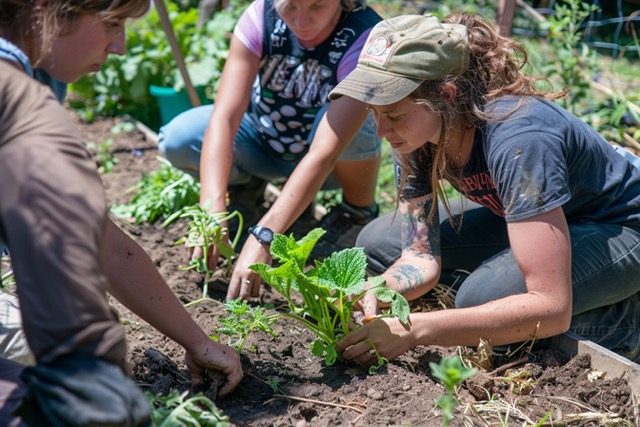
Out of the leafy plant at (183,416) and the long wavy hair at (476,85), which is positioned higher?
the long wavy hair at (476,85)

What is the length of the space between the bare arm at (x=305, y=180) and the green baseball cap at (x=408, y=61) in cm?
55

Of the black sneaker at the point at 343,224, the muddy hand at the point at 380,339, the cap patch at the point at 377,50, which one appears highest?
the cap patch at the point at 377,50

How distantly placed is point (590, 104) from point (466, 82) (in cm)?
275

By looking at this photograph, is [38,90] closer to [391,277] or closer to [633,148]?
[391,277]

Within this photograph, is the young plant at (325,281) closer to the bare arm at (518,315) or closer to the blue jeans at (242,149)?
the bare arm at (518,315)

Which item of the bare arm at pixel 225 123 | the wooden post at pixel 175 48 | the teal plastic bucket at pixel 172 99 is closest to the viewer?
the bare arm at pixel 225 123

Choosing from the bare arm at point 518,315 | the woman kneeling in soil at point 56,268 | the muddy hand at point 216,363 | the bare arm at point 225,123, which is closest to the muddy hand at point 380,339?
the bare arm at point 518,315

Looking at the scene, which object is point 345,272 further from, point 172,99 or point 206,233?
point 172,99

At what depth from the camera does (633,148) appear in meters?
4.20

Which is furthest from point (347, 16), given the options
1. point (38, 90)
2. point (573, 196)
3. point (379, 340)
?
point (38, 90)

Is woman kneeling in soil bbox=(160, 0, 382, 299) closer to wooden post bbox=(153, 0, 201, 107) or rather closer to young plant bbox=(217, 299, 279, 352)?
young plant bbox=(217, 299, 279, 352)

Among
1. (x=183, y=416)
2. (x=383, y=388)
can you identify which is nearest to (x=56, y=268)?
(x=183, y=416)

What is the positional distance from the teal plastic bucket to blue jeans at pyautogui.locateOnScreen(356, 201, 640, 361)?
245 cm

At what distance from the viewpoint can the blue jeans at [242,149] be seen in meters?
3.50
